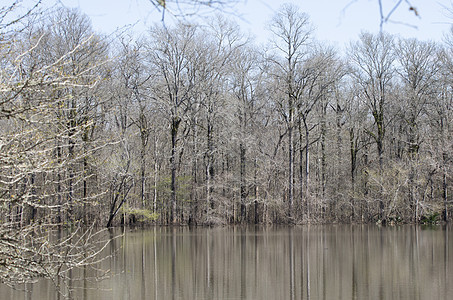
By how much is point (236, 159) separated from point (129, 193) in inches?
270

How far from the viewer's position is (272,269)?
46.9 ft

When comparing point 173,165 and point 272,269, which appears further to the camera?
point 173,165

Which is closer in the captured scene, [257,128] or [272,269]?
[272,269]

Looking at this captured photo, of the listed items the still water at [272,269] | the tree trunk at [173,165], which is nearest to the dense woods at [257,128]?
the tree trunk at [173,165]

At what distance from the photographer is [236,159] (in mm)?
32688

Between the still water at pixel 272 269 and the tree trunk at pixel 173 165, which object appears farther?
the tree trunk at pixel 173 165

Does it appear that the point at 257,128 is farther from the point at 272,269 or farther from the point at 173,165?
the point at 272,269

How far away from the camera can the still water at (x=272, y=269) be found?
11453 millimetres

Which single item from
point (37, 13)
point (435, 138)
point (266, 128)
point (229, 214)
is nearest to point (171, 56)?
point (266, 128)

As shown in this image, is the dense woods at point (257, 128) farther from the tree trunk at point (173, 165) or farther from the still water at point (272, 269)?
the still water at point (272, 269)

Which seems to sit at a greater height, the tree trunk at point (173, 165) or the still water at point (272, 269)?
the tree trunk at point (173, 165)

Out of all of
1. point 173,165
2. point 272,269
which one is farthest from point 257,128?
point 272,269

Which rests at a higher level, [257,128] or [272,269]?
[257,128]

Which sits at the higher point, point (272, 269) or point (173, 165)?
point (173, 165)
